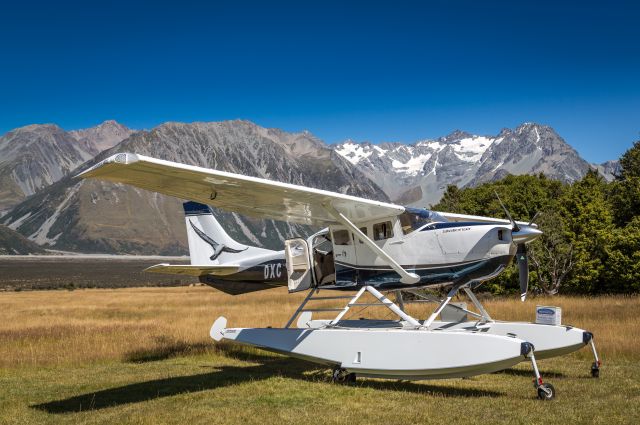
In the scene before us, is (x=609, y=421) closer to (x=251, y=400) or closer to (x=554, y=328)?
(x=554, y=328)

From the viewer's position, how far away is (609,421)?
7141 millimetres

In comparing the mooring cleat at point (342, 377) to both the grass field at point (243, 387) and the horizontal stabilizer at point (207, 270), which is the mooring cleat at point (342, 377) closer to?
the grass field at point (243, 387)

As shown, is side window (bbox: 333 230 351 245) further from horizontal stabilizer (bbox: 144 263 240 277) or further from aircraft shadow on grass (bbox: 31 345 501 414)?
horizontal stabilizer (bbox: 144 263 240 277)

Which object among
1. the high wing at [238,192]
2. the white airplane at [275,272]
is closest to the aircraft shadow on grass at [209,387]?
the white airplane at [275,272]

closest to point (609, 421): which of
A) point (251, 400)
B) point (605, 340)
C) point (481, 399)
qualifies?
point (481, 399)

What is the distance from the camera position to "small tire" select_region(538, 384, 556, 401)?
861 cm

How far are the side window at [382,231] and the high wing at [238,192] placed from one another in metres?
0.19

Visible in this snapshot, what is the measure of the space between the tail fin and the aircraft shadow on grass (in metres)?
3.28

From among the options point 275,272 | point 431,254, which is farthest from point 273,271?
point 431,254

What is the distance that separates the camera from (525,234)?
10141 millimetres

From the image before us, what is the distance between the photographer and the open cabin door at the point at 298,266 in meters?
12.5

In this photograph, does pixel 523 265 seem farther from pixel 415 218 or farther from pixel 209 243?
pixel 209 243

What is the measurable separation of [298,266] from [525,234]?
4.76m

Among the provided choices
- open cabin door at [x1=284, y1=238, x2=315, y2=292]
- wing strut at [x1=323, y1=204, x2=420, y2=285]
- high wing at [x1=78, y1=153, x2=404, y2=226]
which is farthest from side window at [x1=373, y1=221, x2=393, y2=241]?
open cabin door at [x1=284, y1=238, x2=315, y2=292]
